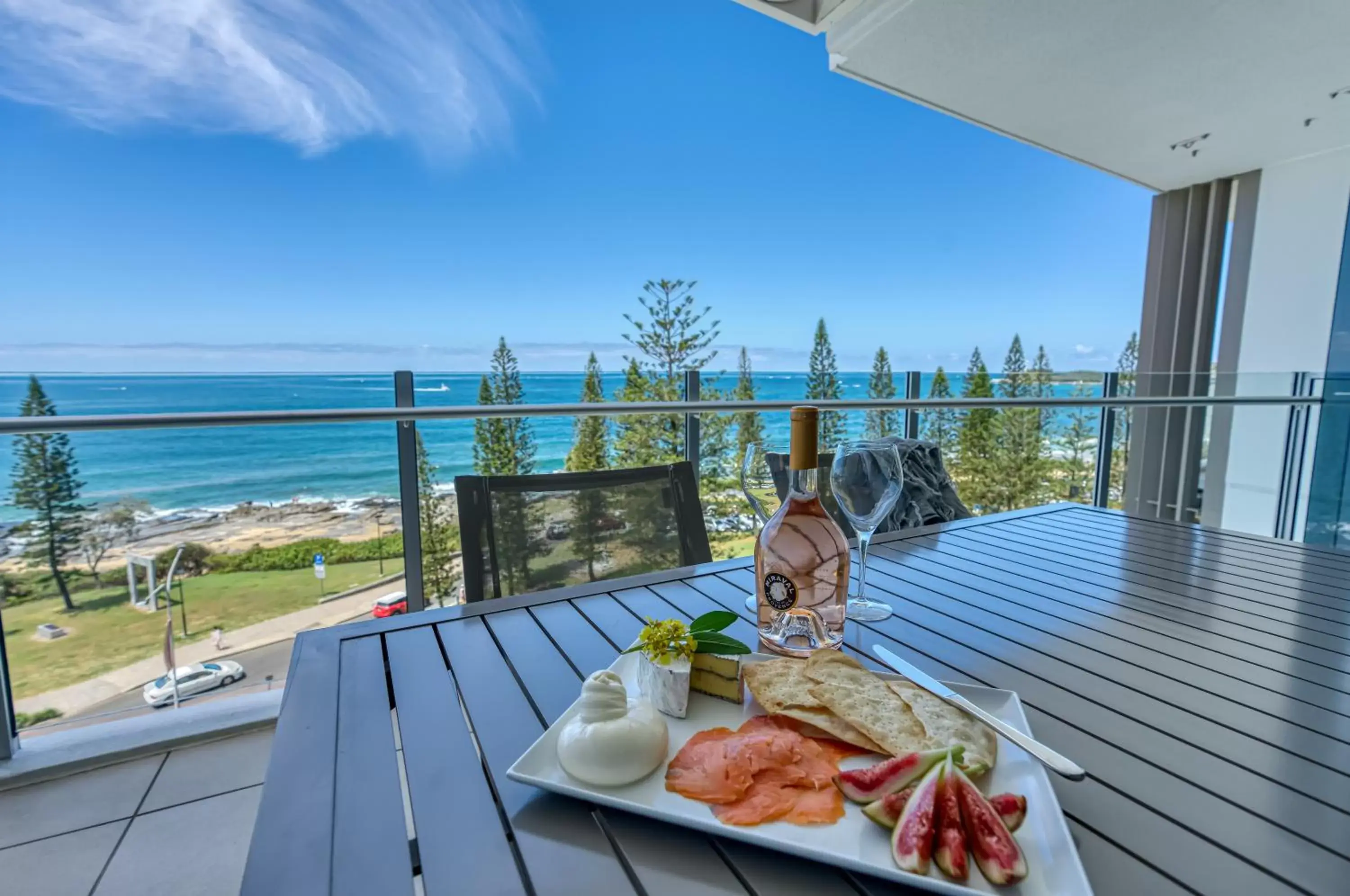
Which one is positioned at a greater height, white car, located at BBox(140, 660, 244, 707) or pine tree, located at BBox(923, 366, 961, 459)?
pine tree, located at BBox(923, 366, 961, 459)

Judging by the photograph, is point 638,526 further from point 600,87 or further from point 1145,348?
point 600,87

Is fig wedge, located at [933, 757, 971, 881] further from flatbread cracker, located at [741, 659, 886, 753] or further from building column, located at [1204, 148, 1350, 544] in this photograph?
building column, located at [1204, 148, 1350, 544]

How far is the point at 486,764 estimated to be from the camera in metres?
0.56

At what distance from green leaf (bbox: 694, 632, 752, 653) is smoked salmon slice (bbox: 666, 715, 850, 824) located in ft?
0.29

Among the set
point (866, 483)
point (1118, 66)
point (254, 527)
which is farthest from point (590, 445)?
point (254, 527)

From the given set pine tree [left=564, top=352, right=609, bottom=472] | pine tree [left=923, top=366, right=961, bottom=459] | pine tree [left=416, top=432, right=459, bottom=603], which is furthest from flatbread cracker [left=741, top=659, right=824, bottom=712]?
pine tree [left=923, top=366, right=961, bottom=459]

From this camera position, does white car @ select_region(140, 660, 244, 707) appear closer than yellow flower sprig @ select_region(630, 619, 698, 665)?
No

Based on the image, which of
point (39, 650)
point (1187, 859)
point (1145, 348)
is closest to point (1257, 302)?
point (1145, 348)

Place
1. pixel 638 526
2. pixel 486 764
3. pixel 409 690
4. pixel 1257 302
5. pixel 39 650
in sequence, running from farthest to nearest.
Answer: pixel 1257 302 → pixel 39 650 → pixel 638 526 → pixel 409 690 → pixel 486 764

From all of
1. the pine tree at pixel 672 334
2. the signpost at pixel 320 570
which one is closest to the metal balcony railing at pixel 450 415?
the signpost at pixel 320 570

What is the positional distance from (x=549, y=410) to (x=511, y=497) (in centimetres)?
99

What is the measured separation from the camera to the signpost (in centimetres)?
715

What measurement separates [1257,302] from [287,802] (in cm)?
693

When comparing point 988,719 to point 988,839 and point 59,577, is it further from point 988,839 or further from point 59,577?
point 59,577
